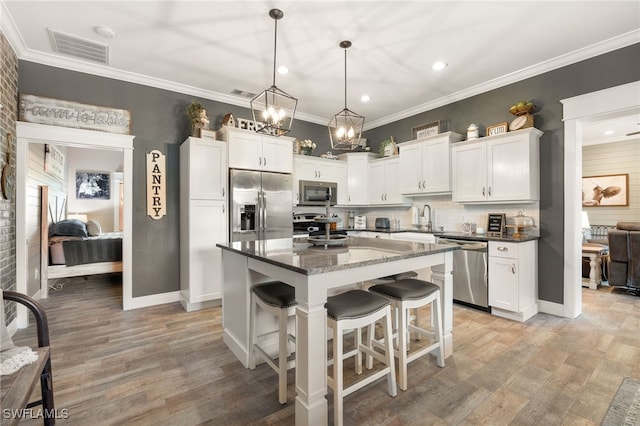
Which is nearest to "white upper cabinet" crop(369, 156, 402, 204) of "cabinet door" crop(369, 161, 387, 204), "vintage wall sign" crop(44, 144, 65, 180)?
"cabinet door" crop(369, 161, 387, 204)

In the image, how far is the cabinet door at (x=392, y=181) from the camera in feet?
15.9

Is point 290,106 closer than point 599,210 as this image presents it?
Yes

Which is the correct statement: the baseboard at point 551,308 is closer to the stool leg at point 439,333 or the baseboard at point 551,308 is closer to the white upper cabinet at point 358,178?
the stool leg at point 439,333

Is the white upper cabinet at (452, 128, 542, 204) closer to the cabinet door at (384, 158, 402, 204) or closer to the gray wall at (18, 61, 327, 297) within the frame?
the cabinet door at (384, 158, 402, 204)

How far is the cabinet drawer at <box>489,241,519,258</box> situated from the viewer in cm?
320

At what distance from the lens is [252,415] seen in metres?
1.74

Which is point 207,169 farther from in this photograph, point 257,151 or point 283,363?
point 283,363

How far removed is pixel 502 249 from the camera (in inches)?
129

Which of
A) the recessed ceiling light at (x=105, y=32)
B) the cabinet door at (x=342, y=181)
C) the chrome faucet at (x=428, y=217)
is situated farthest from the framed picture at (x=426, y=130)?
the recessed ceiling light at (x=105, y=32)

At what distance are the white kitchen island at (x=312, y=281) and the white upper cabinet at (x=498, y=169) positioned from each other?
1.77m

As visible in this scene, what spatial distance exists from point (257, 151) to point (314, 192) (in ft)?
4.20

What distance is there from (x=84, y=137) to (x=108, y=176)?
5.20m

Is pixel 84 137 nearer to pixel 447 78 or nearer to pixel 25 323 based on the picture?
pixel 25 323

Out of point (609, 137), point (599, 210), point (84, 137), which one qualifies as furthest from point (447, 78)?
point (599, 210)
